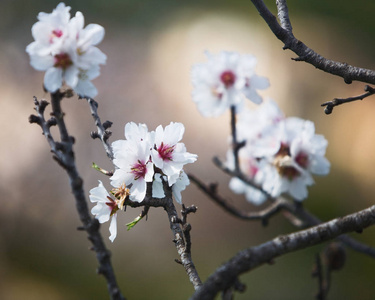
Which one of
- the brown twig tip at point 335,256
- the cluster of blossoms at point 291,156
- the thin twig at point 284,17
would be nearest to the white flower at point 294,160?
the cluster of blossoms at point 291,156

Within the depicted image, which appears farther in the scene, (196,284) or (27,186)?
(27,186)

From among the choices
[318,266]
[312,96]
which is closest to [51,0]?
[312,96]

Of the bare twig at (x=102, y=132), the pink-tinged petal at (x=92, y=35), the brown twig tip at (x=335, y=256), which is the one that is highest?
the pink-tinged petal at (x=92, y=35)

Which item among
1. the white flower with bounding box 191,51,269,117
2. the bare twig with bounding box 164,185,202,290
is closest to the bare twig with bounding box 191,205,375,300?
the bare twig with bounding box 164,185,202,290

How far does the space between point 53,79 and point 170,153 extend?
0.46 feet

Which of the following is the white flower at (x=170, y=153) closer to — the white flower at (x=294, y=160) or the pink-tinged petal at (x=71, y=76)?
the pink-tinged petal at (x=71, y=76)

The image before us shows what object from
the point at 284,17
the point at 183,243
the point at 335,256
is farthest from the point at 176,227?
the point at 335,256

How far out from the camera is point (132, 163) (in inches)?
18.8

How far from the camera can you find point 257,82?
32.6 inches

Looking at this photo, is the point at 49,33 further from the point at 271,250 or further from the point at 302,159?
the point at 302,159

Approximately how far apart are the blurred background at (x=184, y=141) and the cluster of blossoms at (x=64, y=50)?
3.40ft

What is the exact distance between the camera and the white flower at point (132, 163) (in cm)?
47

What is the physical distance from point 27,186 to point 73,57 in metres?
Answer: 1.34

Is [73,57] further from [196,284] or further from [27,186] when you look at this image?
[27,186]
